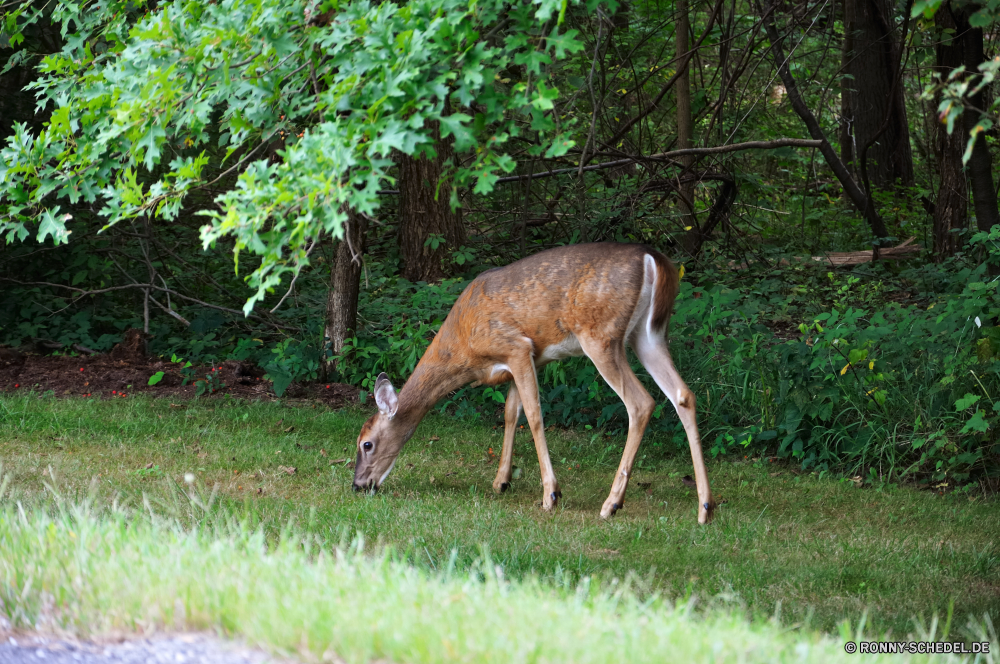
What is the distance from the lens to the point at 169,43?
452 cm

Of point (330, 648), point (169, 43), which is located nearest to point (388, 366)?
point (169, 43)

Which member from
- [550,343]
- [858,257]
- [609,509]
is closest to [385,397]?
[550,343]

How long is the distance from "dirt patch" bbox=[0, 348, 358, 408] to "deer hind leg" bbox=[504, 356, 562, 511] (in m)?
3.20

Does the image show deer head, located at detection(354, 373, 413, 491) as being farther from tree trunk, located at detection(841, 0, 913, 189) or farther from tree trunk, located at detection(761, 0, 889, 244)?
tree trunk, located at detection(841, 0, 913, 189)

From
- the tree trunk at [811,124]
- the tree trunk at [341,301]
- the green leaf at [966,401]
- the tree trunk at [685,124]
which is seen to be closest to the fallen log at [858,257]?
the tree trunk at [811,124]

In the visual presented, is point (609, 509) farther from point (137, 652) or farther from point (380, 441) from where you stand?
point (137, 652)

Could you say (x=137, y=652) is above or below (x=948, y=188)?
below

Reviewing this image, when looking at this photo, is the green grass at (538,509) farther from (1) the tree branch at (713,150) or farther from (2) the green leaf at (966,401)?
(1) the tree branch at (713,150)

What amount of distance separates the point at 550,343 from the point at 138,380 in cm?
486

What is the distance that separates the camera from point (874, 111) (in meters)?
15.5

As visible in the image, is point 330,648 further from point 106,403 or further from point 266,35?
point 106,403

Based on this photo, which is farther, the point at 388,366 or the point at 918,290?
the point at 918,290

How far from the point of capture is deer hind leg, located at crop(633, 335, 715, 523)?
6.10 metres

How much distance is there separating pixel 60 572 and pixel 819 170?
63.8 feet
